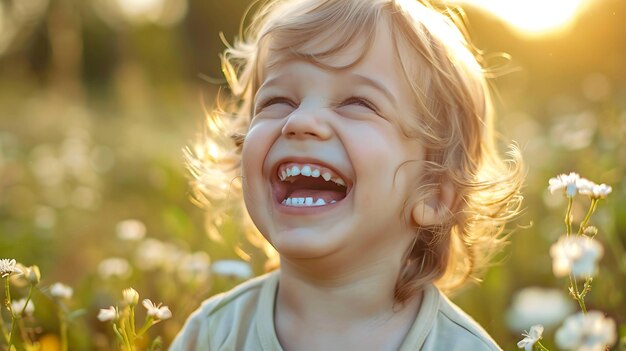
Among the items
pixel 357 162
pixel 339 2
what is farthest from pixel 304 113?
pixel 339 2

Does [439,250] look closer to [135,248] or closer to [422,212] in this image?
[422,212]

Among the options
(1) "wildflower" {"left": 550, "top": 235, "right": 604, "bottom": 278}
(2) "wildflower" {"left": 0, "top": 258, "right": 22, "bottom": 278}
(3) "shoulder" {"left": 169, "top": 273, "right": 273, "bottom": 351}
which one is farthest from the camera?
(3) "shoulder" {"left": 169, "top": 273, "right": 273, "bottom": 351}

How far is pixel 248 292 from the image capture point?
2037mm

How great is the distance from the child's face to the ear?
0.08ft

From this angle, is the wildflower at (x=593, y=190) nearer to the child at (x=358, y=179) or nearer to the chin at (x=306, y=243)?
the child at (x=358, y=179)

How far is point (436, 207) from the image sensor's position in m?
1.89

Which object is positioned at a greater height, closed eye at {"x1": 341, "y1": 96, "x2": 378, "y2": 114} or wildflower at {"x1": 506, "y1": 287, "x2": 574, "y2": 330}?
closed eye at {"x1": 341, "y1": 96, "x2": 378, "y2": 114}

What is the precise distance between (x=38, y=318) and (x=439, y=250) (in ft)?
4.34

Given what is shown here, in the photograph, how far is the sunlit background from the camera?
2611mm

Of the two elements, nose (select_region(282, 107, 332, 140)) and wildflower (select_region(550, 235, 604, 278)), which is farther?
nose (select_region(282, 107, 332, 140))

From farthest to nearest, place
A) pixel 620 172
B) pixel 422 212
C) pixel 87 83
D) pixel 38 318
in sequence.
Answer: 1. pixel 87 83
2. pixel 620 172
3. pixel 38 318
4. pixel 422 212

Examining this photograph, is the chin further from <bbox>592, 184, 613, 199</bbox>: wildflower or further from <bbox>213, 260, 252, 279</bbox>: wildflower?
<bbox>213, 260, 252, 279</bbox>: wildflower

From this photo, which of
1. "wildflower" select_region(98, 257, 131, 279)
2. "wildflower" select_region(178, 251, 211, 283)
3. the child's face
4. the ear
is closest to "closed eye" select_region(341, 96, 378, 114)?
the child's face

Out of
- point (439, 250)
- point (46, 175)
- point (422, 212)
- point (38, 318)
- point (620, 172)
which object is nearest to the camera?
point (422, 212)
